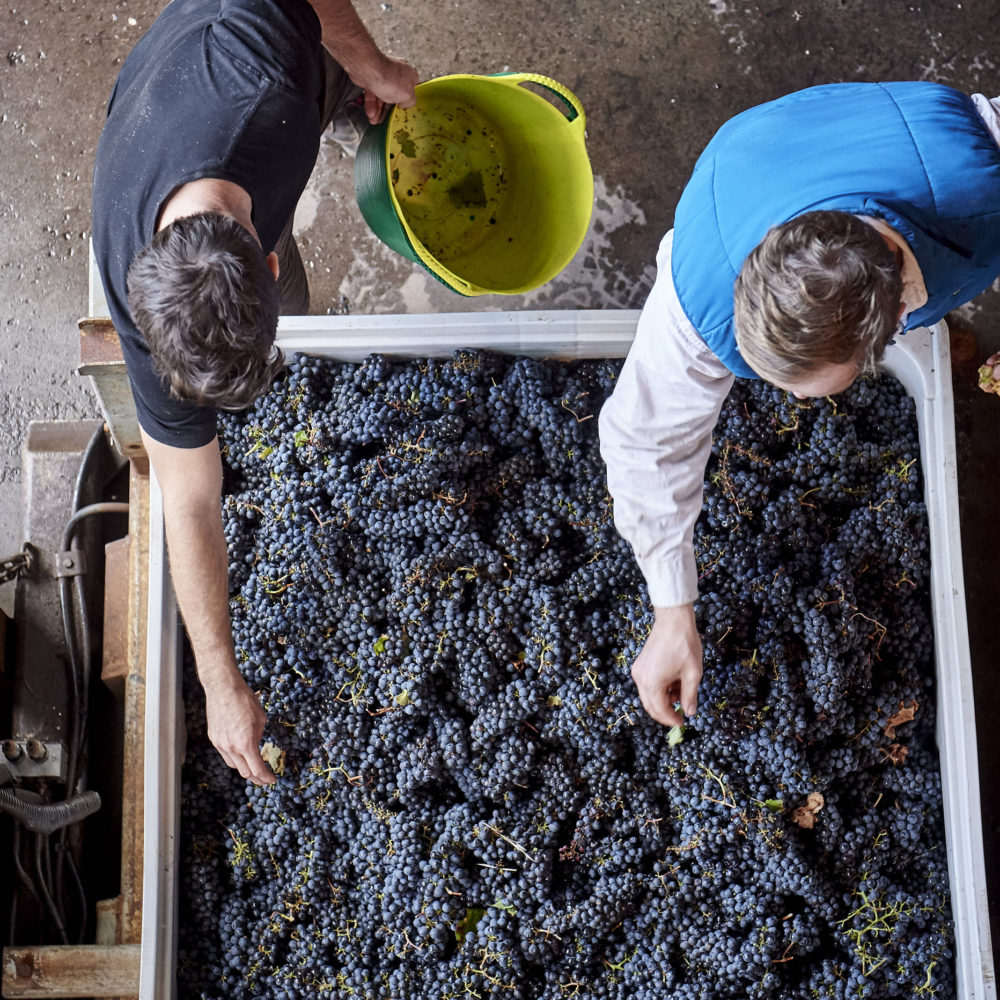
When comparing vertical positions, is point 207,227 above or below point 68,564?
above

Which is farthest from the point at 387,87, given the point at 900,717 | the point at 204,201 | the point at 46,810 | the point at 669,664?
the point at 46,810

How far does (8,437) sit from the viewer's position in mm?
2650

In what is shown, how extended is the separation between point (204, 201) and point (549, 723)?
1.01 m

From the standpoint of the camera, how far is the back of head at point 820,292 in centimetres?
112

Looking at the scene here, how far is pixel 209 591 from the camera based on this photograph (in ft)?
5.23

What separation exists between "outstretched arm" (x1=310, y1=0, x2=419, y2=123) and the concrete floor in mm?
685

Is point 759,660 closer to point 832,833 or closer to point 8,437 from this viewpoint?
point 832,833

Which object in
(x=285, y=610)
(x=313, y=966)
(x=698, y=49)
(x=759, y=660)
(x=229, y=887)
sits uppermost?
(x=698, y=49)

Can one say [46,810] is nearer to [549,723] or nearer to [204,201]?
[549,723]

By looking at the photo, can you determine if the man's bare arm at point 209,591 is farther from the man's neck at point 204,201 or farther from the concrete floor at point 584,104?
the concrete floor at point 584,104

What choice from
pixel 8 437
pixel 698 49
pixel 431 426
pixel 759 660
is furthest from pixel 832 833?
pixel 8 437

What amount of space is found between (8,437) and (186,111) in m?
1.52

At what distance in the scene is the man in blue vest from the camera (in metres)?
1.14

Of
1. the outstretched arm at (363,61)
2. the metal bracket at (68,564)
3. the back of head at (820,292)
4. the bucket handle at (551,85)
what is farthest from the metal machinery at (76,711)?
the back of head at (820,292)
